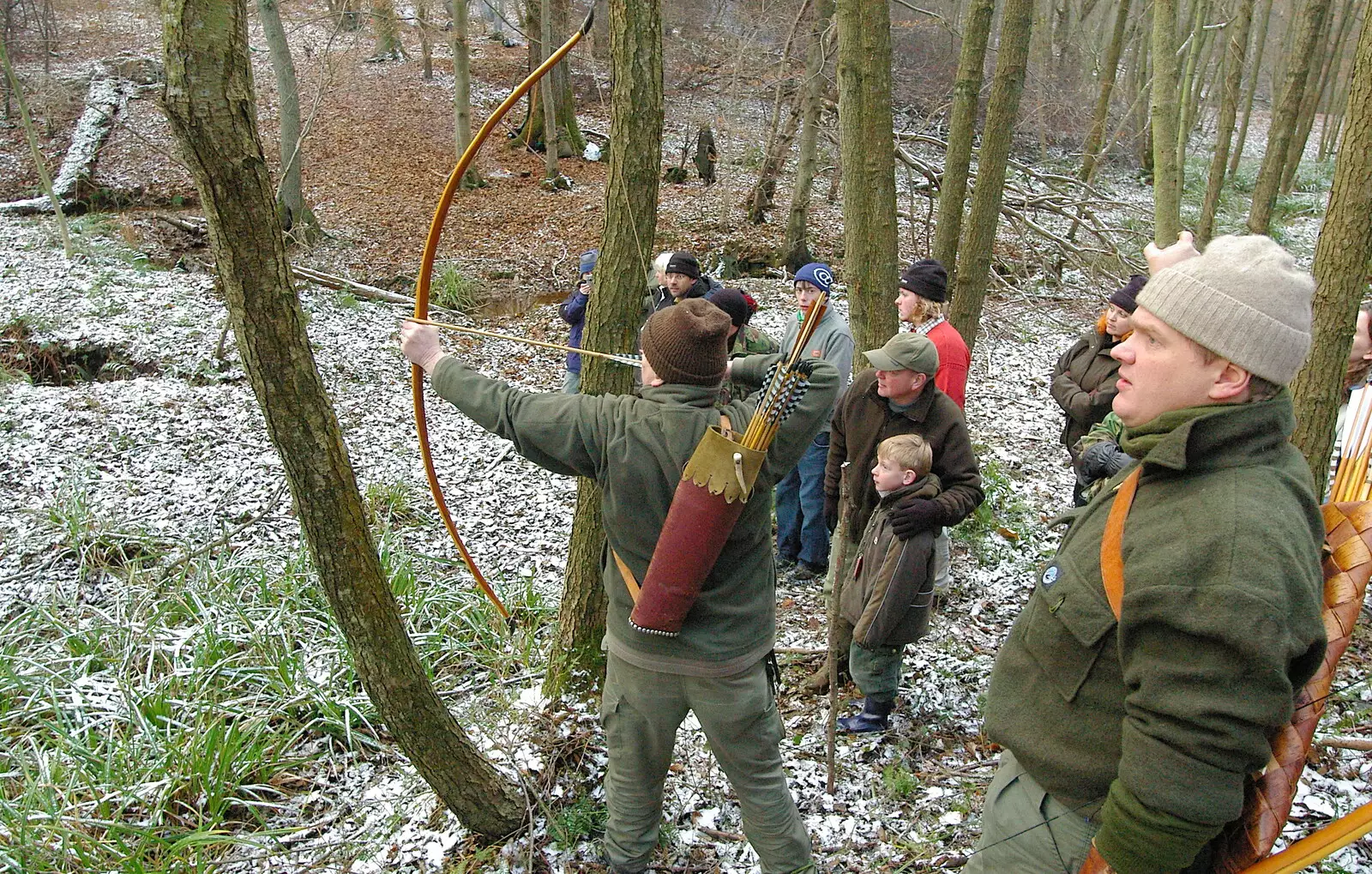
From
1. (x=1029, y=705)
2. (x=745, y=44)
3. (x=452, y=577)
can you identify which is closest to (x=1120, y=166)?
(x=745, y=44)

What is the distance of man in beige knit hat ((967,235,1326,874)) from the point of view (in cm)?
127

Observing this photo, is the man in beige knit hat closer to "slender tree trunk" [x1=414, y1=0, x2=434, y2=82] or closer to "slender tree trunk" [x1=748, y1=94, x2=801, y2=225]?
"slender tree trunk" [x1=748, y1=94, x2=801, y2=225]

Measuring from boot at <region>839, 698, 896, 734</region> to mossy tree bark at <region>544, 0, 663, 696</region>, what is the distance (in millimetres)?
1014

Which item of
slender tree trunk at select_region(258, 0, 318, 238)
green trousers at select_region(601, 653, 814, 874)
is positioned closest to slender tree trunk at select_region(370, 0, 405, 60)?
slender tree trunk at select_region(258, 0, 318, 238)

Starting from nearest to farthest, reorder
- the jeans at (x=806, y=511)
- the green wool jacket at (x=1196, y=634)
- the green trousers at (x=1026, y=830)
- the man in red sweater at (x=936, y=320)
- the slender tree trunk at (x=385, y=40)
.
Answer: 1. the green wool jacket at (x=1196, y=634)
2. the green trousers at (x=1026, y=830)
3. the man in red sweater at (x=936, y=320)
4. the jeans at (x=806, y=511)
5. the slender tree trunk at (x=385, y=40)

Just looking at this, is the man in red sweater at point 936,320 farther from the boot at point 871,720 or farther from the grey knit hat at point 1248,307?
the grey knit hat at point 1248,307

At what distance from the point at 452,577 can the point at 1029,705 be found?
3.66 m

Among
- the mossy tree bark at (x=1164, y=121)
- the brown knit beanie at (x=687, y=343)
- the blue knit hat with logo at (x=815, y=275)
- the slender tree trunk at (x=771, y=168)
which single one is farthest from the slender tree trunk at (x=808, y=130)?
the brown knit beanie at (x=687, y=343)

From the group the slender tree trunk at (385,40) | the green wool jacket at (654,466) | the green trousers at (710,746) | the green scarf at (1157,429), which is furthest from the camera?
the slender tree trunk at (385,40)

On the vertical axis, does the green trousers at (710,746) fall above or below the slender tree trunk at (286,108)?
below

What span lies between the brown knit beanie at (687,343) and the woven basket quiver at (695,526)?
154 mm

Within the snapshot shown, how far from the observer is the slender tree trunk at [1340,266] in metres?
3.13

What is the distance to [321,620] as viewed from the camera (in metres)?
4.08

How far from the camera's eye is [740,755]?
2.31 metres
